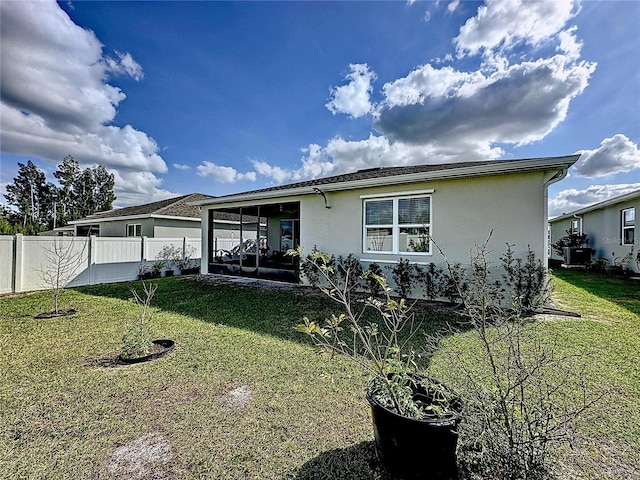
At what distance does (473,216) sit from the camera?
6887mm

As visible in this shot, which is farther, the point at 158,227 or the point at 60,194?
the point at 60,194

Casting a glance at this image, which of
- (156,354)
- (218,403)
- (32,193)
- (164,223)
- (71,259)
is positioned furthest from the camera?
(32,193)

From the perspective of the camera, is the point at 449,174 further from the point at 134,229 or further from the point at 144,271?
the point at 134,229

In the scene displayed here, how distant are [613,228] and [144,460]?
19330 mm

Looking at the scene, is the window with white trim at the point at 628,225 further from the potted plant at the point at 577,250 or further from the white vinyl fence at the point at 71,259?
the white vinyl fence at the point at 71,259

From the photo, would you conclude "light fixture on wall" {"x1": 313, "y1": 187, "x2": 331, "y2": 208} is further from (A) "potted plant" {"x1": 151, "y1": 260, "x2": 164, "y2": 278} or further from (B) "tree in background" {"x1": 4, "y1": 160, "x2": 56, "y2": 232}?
(B) "tree in background" {"x1": 4, "y1": 160, "x2": 56, "y2": 232}

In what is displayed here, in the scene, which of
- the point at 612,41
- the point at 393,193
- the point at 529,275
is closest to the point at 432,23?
the point at 612,41

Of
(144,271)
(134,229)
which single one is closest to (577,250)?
(144,271)

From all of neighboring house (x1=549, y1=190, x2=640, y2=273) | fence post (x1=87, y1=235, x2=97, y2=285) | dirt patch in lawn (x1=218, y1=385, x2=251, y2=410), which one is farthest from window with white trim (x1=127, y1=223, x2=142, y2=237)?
neighboring house (x1=549, y1=190, x2=640, y2=273)

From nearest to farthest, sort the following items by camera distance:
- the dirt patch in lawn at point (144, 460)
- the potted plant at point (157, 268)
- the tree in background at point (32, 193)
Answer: the dirt patch in lawn at point (144, 460) < the potted plant at point (157, 268) < the tree in background at point (32, 193)

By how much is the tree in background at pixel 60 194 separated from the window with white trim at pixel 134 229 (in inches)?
1166

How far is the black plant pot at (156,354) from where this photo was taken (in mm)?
3949

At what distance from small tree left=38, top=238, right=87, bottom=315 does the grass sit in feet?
13.5

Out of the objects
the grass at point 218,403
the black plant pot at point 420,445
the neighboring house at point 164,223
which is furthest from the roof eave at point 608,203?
the neighboring house at point 164,223
